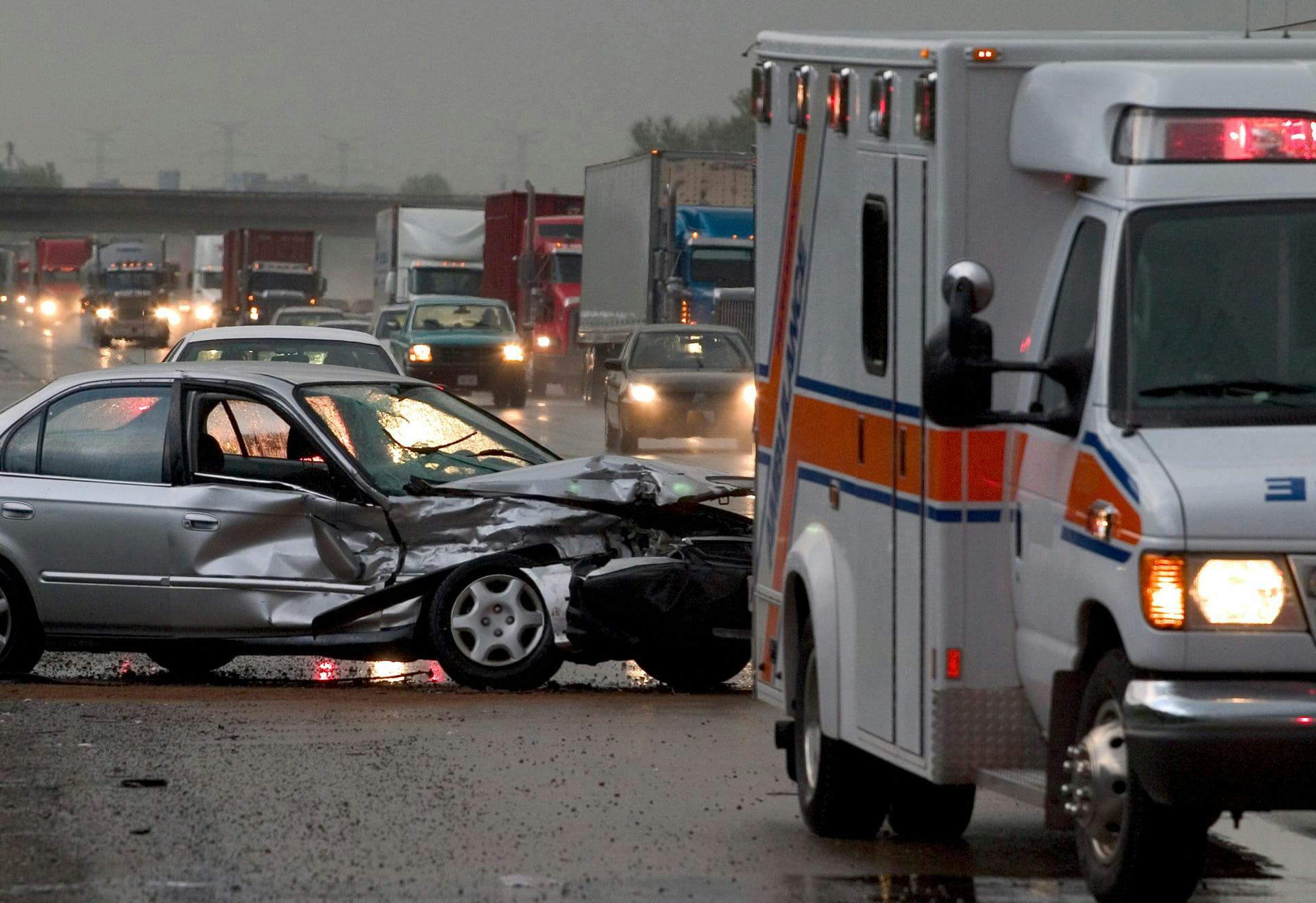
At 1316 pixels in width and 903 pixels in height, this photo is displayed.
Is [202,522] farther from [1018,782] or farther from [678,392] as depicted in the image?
[678,392]

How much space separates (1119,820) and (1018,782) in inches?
21.5

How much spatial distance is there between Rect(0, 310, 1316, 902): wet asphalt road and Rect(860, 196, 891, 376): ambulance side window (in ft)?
5.04

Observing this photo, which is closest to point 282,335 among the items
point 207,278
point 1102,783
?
point 1102,783

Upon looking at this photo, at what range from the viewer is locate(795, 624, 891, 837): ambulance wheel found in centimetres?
732

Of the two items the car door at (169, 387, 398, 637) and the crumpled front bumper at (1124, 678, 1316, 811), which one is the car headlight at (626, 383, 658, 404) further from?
the crumpled front bumper at (1124, 678, 1316, 811)

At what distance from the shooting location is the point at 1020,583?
6.17 m

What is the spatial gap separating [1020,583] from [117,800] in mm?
3397

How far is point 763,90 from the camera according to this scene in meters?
8.26

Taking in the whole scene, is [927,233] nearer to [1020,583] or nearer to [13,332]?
[1020,583]

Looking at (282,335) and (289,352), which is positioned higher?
(282,335)

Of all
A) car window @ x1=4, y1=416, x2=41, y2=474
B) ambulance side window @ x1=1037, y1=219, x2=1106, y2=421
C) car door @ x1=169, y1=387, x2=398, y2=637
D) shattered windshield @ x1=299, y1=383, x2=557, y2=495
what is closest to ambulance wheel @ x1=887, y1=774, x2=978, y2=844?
ambulance side window @ x1=1037, y1=219, x2=1106, y2=421

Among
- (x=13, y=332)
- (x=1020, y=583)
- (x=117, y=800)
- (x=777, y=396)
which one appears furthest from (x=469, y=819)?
(x=13, y=332)

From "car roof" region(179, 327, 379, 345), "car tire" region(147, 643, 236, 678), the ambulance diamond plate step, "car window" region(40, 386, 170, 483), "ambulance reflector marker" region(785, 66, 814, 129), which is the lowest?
"car tire" region(147, 643, 236, 678)

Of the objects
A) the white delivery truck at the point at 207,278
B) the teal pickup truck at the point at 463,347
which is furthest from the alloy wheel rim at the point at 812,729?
the white delivery truck at the point at 207,278
